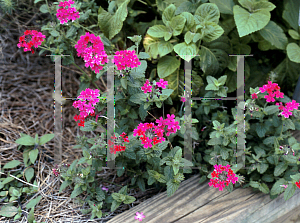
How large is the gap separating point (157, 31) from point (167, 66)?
0.22 m

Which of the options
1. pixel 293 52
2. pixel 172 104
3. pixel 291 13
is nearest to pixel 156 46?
pixel 172 104

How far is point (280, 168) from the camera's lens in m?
1.40

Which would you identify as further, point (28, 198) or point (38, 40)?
point (28, 198)

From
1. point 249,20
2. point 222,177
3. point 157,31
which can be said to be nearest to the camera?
point 222,177

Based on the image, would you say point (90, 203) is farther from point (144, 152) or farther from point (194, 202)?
point (194, 202)

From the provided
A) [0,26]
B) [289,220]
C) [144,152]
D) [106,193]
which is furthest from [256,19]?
[0,26]

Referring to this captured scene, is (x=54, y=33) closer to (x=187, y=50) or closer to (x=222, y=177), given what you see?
(x=187, y=50)

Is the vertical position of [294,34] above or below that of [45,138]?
above

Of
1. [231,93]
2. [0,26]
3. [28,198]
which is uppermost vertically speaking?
[0,26]

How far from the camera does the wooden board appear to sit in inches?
54.8

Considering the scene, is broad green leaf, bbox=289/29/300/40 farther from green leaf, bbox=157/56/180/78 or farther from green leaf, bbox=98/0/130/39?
green leaf, bbox=98/0/130/39

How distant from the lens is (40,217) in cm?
148

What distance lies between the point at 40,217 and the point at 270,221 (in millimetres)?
1188

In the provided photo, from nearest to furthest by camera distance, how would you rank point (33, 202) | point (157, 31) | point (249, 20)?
1. point (33, 202)
2. point (249, 20)
3. point (157, 31)
